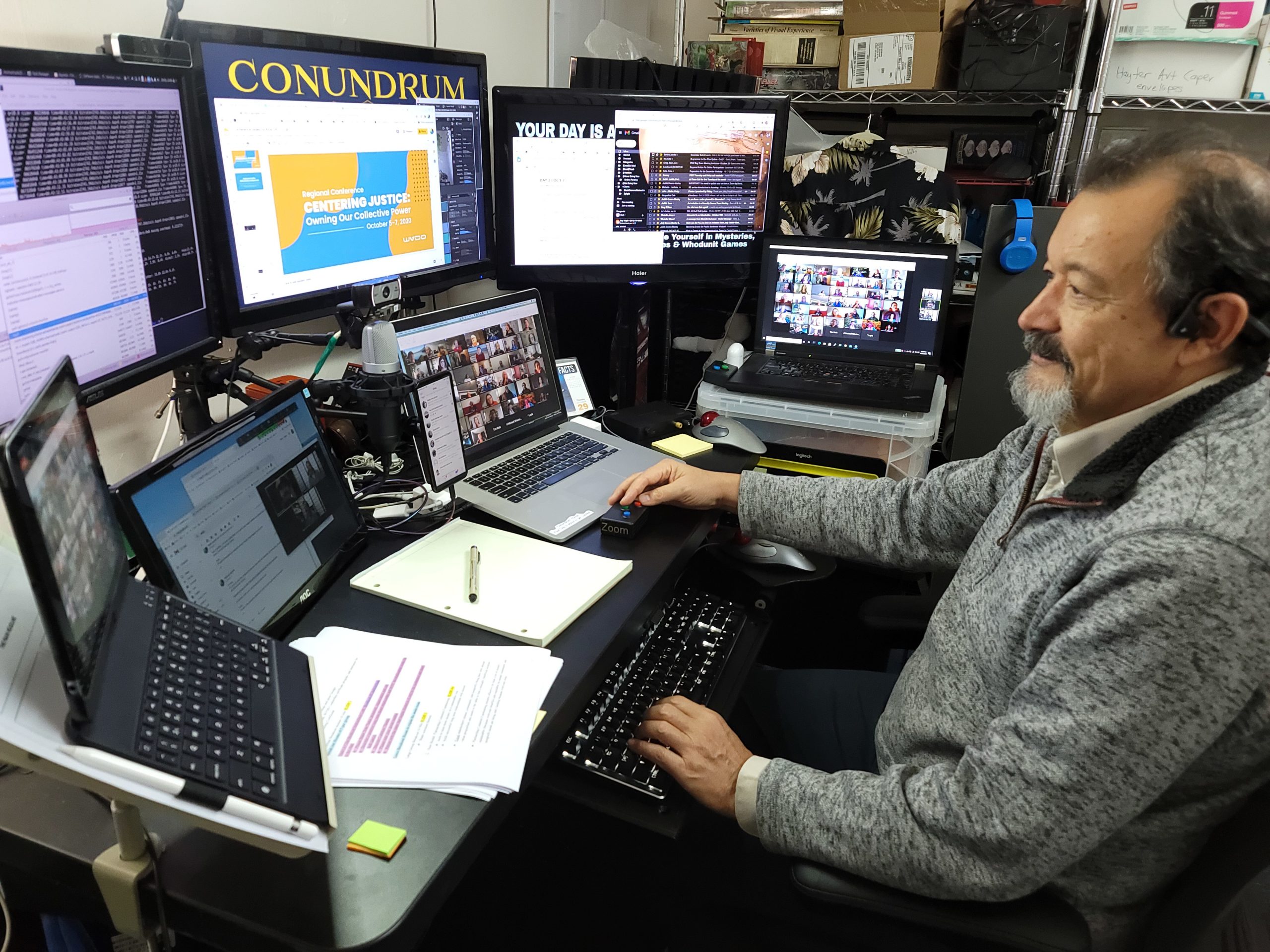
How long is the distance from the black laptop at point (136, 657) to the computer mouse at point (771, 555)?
1020mm

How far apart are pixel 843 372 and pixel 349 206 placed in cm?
118

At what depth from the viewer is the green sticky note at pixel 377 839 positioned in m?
0.72

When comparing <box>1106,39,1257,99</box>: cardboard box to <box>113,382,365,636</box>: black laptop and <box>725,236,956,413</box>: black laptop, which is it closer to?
<box>725,236,956,413</box>: black laptop

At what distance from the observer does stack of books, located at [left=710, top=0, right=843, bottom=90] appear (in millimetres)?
2678

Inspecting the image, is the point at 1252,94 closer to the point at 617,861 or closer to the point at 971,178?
the point at 971,178

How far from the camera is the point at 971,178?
105 inches

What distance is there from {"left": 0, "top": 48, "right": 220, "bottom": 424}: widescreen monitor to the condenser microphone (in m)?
0.23

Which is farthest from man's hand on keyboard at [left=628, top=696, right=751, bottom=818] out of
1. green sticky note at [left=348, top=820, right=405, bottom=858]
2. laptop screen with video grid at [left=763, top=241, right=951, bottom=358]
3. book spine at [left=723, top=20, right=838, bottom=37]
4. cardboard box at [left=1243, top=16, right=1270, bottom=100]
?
cardboard box at [left=1243, top=16, right=1270, bottom=100]

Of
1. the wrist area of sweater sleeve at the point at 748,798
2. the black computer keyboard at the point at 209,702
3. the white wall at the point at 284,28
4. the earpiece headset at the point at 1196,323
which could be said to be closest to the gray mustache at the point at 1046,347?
the earpiece headset at the point at 1196,323

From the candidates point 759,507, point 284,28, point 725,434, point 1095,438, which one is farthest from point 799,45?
point 1095,438

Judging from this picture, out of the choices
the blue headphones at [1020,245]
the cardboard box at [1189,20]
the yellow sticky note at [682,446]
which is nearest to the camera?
the yellow sticky note at [682,446]

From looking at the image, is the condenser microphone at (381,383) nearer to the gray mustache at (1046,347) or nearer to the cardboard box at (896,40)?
the gray mustache at (1046,347)

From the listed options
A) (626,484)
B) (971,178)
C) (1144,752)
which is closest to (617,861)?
(626,484)

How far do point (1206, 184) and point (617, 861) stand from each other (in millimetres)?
1401
